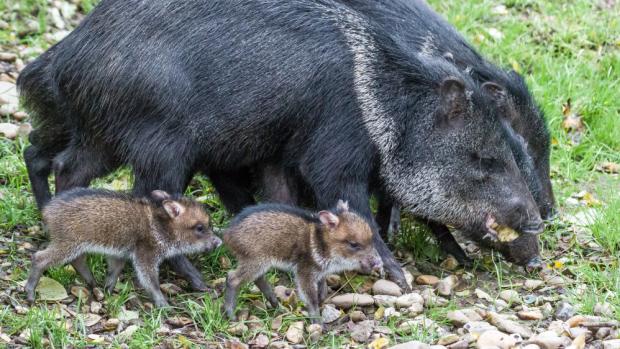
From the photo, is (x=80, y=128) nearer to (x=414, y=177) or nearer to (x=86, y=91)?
(x=86, y=91)

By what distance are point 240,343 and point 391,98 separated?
1.83 m

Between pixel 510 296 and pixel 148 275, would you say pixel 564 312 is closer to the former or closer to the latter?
pixel 510 296

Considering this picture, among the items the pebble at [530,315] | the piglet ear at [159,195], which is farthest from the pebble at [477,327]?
the piglet ear at [159,195]

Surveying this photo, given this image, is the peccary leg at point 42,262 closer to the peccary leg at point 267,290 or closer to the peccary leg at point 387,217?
the peccary leg at point 267,290

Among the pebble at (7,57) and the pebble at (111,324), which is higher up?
the pebble at (7,57)

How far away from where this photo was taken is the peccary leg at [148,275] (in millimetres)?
5691

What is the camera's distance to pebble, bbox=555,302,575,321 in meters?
5.84

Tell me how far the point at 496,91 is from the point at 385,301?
5.38 ft

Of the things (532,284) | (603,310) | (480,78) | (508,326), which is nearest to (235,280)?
(508,326)

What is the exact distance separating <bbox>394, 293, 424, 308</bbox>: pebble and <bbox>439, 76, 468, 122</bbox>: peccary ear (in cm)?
113

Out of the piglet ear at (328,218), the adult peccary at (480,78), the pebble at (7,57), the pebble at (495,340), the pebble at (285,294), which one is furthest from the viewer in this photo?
the pebble at (7,57)

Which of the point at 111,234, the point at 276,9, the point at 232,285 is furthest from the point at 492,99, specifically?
the point at 111,234

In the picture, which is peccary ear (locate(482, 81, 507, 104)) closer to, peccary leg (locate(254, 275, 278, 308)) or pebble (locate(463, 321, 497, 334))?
pebble (locate(463, 321, 497, 334))

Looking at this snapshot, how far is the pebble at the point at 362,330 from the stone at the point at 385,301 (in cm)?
24
